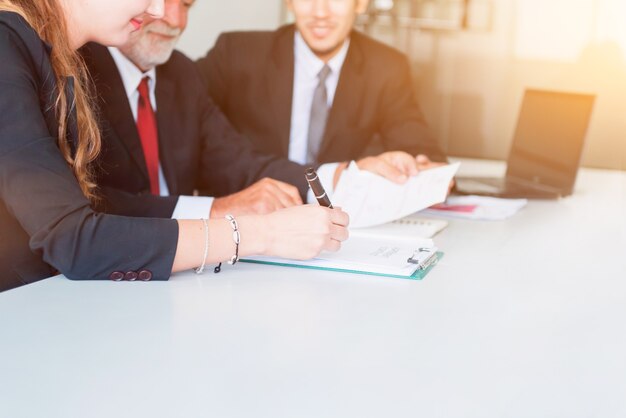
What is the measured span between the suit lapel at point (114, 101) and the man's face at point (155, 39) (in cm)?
8

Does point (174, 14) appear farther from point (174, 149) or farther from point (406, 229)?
point (406, 229)

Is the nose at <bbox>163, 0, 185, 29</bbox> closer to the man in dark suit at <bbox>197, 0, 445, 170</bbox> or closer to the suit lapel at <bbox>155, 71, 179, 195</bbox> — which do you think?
the suit lapel at <bbox>155, 71, 179, 195</bbox>

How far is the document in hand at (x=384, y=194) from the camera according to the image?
1938 mm

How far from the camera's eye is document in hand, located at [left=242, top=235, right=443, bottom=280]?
5.02ft

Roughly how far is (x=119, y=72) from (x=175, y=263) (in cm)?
88

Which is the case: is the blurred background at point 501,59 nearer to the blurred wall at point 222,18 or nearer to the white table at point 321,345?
the blurred wall at point 222,18

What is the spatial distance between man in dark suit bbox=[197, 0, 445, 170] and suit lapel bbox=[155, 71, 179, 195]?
0.64 meters

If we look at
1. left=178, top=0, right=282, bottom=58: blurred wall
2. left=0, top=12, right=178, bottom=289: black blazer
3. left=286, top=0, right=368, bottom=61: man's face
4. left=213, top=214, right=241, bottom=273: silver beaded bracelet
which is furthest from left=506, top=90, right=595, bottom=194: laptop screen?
left=178, top=0, right=282, bottom=58: blurred wall

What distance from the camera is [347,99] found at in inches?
115

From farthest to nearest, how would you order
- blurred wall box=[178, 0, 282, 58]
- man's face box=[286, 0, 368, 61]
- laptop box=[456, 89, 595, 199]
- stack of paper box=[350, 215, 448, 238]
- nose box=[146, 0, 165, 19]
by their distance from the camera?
1. blurred wall box=[178, 0, 282, 58]
2. man's face box=[286, 0, 368, 61]
3. laptop box=[456, 89, 595, 199]
4. stack of paper box=[350, 215, 448, 238]
5. nose box=[146, 0, 165, 19]

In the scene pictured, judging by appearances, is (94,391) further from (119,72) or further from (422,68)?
(422,68)

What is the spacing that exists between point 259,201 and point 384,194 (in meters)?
0.31

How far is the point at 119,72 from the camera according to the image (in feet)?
7.00

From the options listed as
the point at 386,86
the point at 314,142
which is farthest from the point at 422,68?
the point at 314,142
